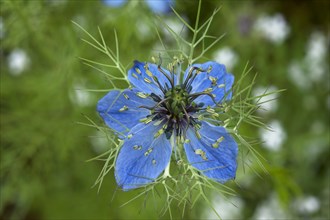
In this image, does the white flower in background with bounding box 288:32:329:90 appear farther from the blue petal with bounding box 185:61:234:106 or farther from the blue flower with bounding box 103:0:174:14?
the blue petal with bounding box 185:61:234:106

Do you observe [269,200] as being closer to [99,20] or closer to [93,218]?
[93,218]

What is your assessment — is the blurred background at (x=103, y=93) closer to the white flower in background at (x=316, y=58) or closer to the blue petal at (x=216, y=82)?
the white flower in background at (x=316, y=58)

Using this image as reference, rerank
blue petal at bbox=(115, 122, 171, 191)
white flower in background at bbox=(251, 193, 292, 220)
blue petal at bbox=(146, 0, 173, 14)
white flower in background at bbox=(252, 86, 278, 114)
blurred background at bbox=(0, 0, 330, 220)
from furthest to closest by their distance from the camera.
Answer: white flower in background at bbox=(251, 193, 292, 220) < white flower in background at bbox=(252, 86, 278, 114) < blurred background at bbox=(0, 0, 330, 220) < blue petal at bbox=(146, 0, 173, 14) < blue petal at bbox=(115, 122, 171, 191)

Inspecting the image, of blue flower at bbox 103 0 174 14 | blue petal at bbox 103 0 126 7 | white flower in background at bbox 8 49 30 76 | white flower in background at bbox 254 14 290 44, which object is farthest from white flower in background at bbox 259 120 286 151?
white flower in background at bbox 8 49 30 76

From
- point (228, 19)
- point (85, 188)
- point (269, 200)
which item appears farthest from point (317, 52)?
point (85, 188)

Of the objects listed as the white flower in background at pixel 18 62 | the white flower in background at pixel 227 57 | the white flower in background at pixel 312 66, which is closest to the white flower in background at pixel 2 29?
the white flower in background at pixel 18 62

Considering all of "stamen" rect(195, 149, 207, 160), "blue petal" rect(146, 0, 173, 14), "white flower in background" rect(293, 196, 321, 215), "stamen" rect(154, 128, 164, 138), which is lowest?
"white flower in background" rect(293, 196, 321, 215)

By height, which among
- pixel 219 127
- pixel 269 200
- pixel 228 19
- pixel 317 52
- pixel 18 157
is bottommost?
pixel 269 200
